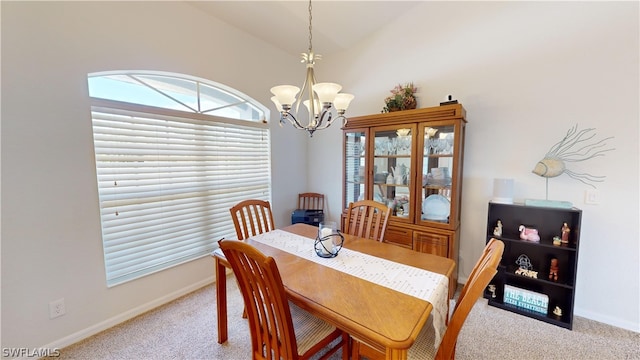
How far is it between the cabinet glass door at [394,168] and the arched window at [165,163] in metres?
1.57

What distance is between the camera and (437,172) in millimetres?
2531

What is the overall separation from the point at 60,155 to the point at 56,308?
3.67ft

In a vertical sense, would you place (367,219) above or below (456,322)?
above

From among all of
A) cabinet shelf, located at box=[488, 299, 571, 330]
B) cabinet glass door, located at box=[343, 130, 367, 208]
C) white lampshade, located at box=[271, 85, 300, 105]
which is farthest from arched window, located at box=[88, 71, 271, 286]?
cabinet shelf, located at box=[488, 299, 571, 330]

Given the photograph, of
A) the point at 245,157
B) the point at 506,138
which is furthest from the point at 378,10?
the point at 245,157

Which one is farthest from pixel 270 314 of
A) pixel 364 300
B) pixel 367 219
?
pixel 367 219

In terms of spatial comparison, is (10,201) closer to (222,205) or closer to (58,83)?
(58,83)

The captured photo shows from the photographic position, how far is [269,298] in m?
1.16

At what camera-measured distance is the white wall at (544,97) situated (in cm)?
201

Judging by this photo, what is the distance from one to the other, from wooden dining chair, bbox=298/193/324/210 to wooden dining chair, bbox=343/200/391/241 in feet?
4.89

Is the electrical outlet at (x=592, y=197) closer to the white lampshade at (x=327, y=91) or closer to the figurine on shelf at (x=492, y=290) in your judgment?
the figurine on shelf at (x=492, y=290)

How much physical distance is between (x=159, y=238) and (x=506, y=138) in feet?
11.5

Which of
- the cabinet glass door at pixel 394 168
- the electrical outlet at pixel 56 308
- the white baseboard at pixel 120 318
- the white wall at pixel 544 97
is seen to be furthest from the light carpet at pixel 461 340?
the cabinet glass door at pixel 394 168

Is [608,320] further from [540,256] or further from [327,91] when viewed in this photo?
[327,91]
